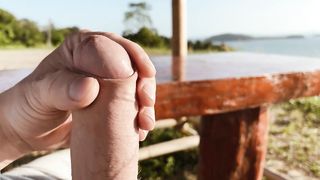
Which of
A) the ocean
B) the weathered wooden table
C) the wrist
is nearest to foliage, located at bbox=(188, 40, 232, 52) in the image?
the ocean

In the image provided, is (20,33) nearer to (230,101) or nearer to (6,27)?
(6,27)

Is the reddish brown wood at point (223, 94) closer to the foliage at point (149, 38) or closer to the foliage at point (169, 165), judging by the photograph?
the foliage at point (169, 165)

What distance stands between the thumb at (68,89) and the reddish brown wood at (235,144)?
5.23 ft

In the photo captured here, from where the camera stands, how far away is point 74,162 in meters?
0.53

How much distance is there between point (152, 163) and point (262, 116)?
5.90ft

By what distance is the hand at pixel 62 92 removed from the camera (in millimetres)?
498

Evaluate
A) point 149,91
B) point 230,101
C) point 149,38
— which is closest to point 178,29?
point 230,101

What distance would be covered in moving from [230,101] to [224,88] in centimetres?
6

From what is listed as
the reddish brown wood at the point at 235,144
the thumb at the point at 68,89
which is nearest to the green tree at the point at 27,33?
the reddish brown wood at the point at 235,144

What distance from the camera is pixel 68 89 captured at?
1.65 ft

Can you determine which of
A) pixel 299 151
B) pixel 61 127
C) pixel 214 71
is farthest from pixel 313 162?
pixel 61 127

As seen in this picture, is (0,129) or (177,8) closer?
(0,129)

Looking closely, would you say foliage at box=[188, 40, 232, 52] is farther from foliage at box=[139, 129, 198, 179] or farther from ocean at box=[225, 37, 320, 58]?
foliage at box=[139, 129, 198, 179]

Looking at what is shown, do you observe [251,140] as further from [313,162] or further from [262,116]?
[313,162]
